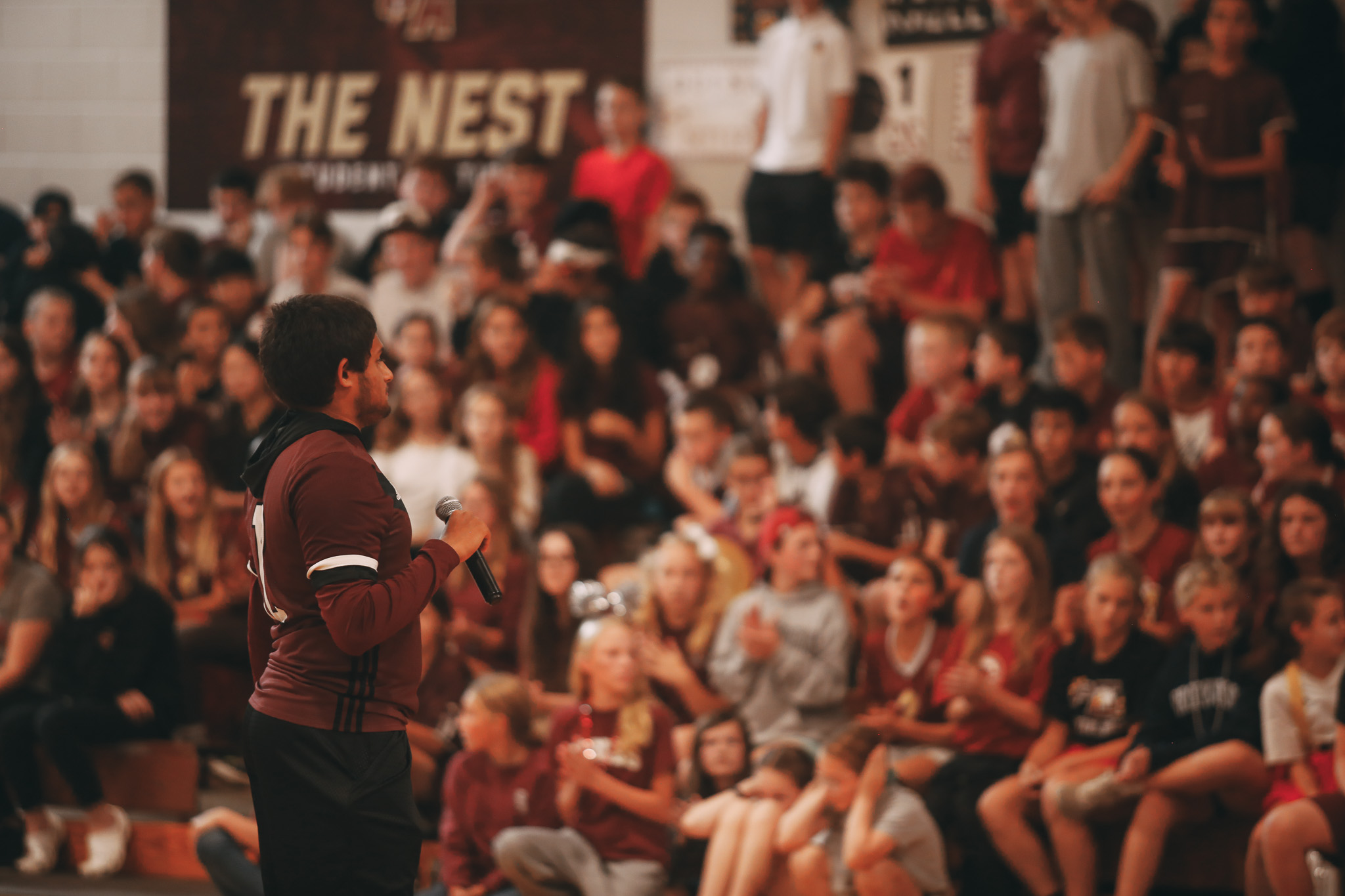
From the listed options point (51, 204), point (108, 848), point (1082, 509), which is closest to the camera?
point (108, 848)

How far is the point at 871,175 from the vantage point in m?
5.91

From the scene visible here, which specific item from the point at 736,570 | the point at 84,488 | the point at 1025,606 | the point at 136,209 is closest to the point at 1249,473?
the point at 1025,606

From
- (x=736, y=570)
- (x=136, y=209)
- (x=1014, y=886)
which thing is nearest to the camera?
(x=1014, y=886)

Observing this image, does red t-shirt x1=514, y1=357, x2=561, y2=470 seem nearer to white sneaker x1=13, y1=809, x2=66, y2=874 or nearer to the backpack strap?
white sneaker x1=13, y1=809, x2=66, y2=874

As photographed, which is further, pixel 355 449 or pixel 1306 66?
pixel 1306 66

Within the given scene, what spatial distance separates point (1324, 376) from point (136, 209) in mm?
5264

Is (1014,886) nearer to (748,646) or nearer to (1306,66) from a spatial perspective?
(748,646)

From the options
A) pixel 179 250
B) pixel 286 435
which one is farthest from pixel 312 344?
pixel 179 250

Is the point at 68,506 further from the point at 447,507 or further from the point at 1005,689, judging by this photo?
the point at 447,507

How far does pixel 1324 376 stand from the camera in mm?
4488

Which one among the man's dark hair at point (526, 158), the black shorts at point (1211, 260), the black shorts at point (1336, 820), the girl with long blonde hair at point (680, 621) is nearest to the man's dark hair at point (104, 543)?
the girl with long blonde hair at point (680, 621)

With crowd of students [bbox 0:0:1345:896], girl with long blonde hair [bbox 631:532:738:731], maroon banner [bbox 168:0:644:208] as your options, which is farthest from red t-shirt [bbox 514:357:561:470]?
maroon banner [bbox 168:0:644:208]

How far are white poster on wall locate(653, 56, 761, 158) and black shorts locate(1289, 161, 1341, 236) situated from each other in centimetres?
252

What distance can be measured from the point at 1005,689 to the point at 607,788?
→ 41.6 inches
